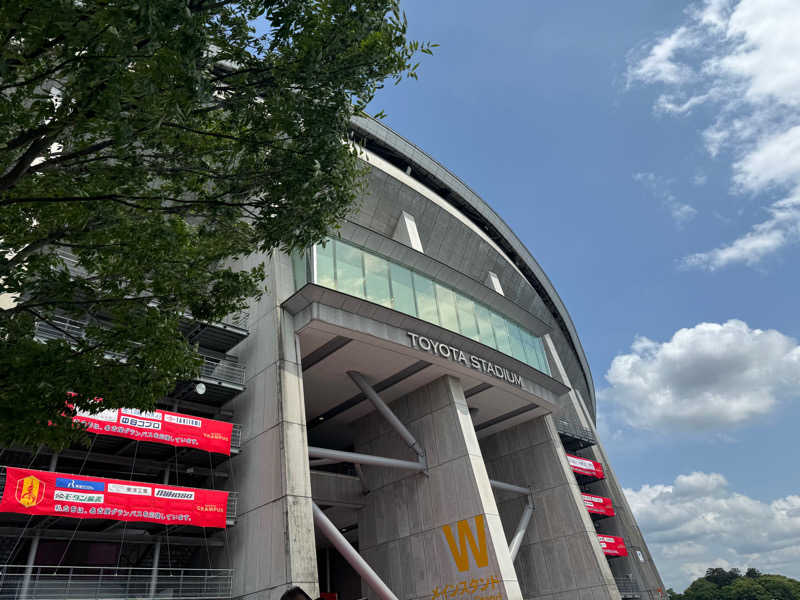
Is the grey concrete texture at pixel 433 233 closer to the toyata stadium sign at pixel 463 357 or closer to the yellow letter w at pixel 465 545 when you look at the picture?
the toyata stadium sign at pixel 463 357

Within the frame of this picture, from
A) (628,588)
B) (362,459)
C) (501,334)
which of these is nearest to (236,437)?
(362,459)

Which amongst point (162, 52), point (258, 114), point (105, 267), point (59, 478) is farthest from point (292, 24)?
point (59, 478)

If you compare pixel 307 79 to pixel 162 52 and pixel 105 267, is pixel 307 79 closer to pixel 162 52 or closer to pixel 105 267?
pixel 162 52

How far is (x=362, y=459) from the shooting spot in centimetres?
2114

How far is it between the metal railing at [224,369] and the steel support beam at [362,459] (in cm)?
384

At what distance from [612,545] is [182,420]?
1111 inches

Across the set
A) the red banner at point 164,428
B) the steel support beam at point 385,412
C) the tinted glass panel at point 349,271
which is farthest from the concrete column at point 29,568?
the steel support beam at point 385,412

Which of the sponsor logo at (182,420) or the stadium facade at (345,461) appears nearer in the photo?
the stadium facade at (345,461)

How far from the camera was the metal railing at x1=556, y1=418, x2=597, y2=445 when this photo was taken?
119 ft

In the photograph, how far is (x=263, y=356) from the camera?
19625 mm

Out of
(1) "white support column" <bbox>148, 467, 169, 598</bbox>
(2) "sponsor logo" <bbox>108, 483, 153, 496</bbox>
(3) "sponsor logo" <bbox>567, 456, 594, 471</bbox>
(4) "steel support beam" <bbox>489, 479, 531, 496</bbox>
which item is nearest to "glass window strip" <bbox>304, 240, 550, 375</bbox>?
(4) "steel support beam" <bbox>489, 479, 531, 496</bbox>

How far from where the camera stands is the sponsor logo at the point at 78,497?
46.1 ft

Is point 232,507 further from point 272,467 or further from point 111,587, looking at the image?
point 111,587

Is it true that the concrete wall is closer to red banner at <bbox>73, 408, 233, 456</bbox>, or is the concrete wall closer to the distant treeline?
red banner at <bbox>73, 408, 233, 456</bbox>
